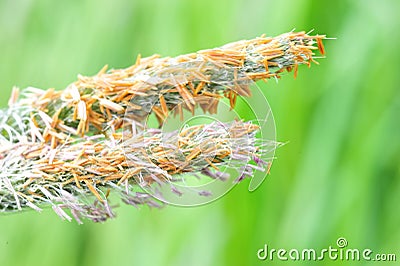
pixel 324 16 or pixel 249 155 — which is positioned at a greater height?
pixel 324 16

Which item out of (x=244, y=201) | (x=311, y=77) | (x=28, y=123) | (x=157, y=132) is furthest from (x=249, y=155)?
(x=311, y=77)

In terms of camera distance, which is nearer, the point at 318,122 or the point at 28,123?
the point at 28,123

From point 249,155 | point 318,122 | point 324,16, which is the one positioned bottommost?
point 249,155

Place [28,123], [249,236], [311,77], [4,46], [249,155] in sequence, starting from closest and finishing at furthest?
[249,155] < [28,123] < [249,236] < [311,77] < [4,46]

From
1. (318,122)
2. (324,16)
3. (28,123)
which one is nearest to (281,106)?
(318,122)

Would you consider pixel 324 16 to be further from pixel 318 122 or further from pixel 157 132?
pixel 157 132

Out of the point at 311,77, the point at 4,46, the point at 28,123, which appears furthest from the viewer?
the point at 4,46
